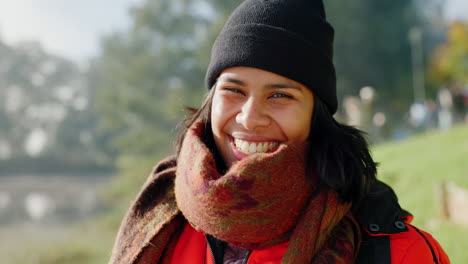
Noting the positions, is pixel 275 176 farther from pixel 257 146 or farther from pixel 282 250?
pixel 282 250

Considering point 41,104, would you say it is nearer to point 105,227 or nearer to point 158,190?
point 105,227

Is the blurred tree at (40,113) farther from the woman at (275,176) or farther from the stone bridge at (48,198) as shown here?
the woman at (275,176)

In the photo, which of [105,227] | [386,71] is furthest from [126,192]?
[386,71]

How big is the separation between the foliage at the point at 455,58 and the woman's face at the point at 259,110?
25683mm

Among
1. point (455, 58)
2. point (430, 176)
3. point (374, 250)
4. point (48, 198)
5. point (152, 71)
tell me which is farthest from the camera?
point (48, 198)

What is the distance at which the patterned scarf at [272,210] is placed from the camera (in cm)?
148

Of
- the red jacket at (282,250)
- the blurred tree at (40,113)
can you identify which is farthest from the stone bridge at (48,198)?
the red jacket at (282,250)

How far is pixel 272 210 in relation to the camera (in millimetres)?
1503

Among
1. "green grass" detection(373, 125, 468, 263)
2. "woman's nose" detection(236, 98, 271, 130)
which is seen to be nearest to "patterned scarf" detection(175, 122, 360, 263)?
"woman's nose" detection(236, 98, 271, 130)

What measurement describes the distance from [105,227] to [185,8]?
13476mm

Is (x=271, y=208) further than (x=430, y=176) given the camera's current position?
No

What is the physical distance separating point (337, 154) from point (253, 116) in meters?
0.38

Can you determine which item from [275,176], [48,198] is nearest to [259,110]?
[275,176]

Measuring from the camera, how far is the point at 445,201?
182 inches
